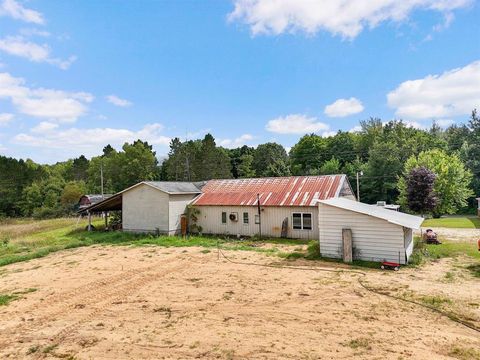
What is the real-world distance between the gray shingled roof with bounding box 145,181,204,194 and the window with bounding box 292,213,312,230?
28.8 ft

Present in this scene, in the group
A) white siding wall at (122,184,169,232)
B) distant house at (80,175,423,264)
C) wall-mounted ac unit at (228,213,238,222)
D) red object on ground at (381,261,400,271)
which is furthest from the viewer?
white siding wall at (122,184,169,232)

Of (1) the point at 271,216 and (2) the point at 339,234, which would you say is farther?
(1) the point at 271,216

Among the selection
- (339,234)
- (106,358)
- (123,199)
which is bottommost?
(106,358)

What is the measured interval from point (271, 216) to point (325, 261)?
729 centimetres

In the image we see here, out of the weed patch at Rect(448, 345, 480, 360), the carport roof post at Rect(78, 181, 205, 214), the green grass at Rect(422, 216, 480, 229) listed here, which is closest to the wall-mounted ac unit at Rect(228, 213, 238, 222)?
the carport roof post at Rect(78, 181, 205, 214)

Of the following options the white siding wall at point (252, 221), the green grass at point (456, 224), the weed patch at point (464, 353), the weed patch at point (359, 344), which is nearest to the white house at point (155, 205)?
the white siding wall at point (252, 221)

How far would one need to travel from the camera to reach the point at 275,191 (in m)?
22.6

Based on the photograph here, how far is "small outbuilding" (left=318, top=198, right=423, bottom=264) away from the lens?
1323cm

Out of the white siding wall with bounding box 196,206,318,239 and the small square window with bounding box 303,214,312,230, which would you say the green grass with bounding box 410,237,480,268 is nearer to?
the small square window with bounding box 303,214,312,230

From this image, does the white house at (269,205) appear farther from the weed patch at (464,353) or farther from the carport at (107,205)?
the weed patch at (464,353)

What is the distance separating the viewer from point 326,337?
23.1ft

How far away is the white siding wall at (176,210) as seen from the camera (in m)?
22.8

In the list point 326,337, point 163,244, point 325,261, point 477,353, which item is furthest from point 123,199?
point 477,353

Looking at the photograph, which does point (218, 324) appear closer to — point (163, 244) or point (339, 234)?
point (339, 234)
